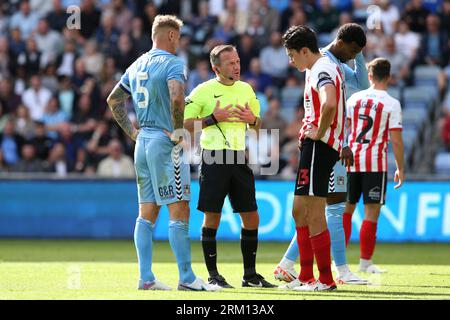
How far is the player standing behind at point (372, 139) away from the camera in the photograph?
1130 cm

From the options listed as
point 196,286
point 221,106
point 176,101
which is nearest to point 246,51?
point 221,106

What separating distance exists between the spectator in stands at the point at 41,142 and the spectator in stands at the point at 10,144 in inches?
10.4

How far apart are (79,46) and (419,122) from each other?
24.1 feet

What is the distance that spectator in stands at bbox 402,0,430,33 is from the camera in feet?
66.5

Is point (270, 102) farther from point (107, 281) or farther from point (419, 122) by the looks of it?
point (107, 281)

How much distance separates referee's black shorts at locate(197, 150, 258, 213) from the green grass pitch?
0.79 metres

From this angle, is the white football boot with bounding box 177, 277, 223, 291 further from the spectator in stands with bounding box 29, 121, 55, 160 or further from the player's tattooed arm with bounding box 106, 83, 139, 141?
the spectator in stands with bounding box 29, 121, 55, 160

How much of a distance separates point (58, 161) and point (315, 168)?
35.4ft

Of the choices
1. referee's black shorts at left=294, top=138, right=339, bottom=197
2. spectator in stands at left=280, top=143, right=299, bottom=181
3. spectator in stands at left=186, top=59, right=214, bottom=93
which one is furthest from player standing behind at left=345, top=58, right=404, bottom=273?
spectator in stands at left=186, top=59, right=214, bottom=93

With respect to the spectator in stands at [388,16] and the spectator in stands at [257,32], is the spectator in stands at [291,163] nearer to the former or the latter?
the spectator in stands at [257,32]

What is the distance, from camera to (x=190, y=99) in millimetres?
9867

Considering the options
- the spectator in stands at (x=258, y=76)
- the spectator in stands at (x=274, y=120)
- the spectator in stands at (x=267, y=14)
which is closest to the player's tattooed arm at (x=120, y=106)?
the spectator in stands at (x=274, y=120)
